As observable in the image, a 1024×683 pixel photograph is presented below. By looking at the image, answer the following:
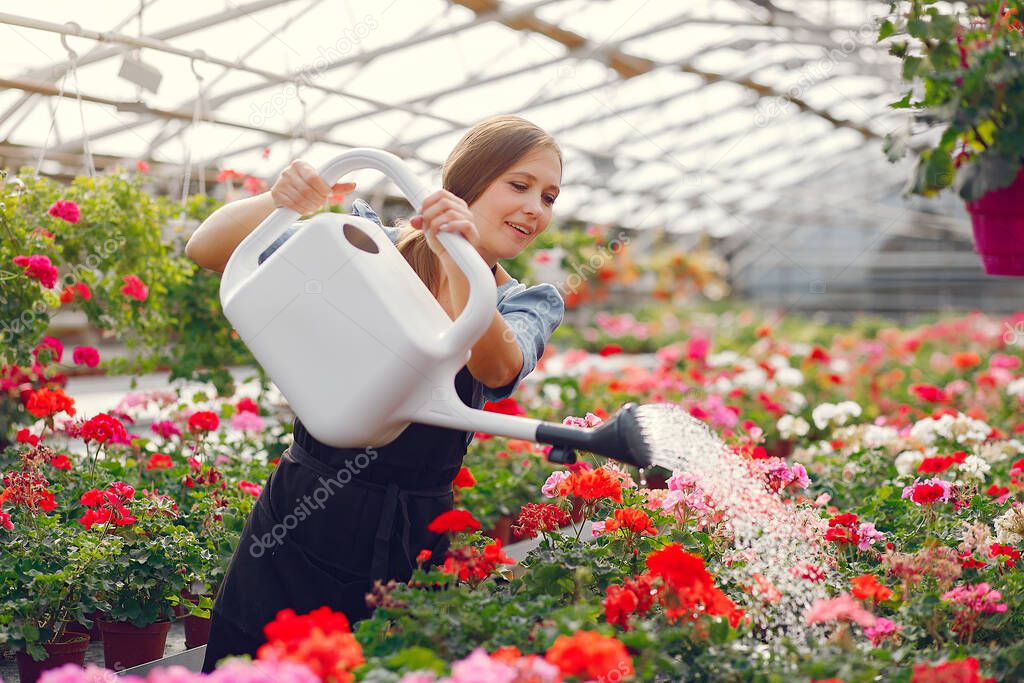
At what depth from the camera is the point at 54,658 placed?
190 centimetres

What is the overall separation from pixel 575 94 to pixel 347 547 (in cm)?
736

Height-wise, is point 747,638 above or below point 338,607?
below

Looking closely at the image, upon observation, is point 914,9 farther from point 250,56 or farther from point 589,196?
point 589,196

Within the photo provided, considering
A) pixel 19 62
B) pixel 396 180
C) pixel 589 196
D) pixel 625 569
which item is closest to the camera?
pixel 396 180

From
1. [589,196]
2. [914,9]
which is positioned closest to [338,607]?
[914,9]

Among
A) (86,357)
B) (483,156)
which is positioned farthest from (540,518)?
(86,357)

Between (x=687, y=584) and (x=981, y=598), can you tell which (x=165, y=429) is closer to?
(x=687, y=584)

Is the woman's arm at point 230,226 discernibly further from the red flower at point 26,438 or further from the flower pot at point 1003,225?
the red flower at point 26,438

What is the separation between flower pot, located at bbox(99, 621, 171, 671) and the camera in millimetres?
2008

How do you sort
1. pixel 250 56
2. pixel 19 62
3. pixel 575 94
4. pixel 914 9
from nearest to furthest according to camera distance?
pixel 914 9
pixel 19 62
pixel 250 56
pixel 575 94

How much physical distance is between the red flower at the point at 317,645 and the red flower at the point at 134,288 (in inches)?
74.5

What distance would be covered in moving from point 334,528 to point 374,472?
9cm

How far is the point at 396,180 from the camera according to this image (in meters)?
1.17

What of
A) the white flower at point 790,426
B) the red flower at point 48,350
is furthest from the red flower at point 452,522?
the white flower at point 790,426
